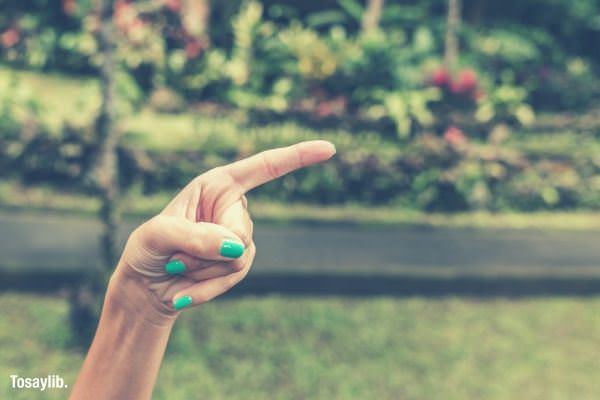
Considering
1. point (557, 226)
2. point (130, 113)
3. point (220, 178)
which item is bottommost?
point (557, 226)

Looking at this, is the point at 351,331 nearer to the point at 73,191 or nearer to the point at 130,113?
the point at 73,191

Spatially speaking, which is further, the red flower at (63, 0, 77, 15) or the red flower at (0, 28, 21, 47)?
the red flower at (63, 0, 77, 15)

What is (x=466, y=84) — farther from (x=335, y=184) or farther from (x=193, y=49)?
(x=193, y=49)

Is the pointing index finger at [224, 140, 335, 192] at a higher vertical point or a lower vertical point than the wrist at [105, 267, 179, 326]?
higher

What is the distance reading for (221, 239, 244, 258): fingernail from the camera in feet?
5.22

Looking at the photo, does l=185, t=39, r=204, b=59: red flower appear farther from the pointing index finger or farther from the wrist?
the wrist

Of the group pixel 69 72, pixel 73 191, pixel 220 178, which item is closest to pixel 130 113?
pixel 73 191

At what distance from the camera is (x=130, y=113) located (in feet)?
26.2

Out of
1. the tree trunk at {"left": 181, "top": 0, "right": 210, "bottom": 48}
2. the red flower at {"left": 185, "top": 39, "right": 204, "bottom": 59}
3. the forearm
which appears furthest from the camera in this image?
the tree trunk at {"left": 181, "top": 0, "right": 210, "bottom": 48}

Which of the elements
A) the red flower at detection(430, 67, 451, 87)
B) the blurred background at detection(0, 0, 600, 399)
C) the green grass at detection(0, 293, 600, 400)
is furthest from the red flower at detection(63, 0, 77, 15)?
the green grass at detection(0, 293, 600, 400)

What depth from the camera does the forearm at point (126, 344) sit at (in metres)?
1.69

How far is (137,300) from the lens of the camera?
5.56 feet

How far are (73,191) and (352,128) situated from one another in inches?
111

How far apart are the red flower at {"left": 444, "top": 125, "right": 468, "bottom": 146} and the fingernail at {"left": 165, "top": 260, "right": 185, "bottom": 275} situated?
6.07 m
